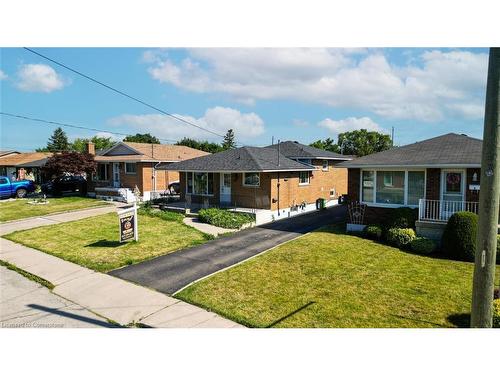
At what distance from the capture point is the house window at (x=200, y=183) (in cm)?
2388

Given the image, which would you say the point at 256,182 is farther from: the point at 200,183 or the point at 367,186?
the point at 367,186

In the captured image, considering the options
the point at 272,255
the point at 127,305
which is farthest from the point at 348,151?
the point at 127,305

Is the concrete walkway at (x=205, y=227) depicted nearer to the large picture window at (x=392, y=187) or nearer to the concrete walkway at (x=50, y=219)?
the concrete walkway at (x=50, y=219)

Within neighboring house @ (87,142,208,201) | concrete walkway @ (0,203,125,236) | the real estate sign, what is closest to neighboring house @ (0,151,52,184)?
neighboring house @ (87,142,208,201)

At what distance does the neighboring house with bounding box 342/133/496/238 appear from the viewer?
572 inches

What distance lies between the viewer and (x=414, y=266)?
38.0 ft

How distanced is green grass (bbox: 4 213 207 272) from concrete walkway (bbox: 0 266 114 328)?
2.09 m

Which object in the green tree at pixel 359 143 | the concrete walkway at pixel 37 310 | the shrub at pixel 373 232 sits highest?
the green tree at pixel 359 143

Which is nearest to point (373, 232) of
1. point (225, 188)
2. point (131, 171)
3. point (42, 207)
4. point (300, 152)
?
point (225, 188)

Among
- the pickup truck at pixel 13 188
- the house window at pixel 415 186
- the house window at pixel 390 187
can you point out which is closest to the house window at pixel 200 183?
the house window at pixel 390 187

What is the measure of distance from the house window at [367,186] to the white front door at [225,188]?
29.4 feet

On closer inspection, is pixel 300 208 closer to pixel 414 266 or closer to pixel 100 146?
pixel 414 266

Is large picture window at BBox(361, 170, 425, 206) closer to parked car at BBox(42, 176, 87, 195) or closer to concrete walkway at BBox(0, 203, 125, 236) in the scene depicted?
concrete walkway at BBox(0, 203, 125, 236)

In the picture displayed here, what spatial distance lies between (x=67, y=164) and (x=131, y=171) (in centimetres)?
532
